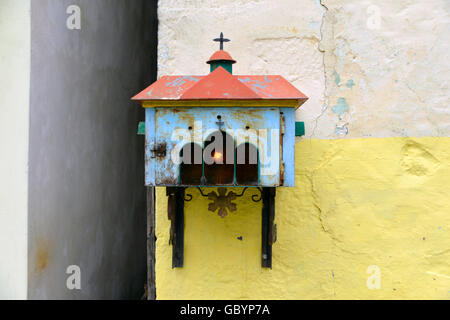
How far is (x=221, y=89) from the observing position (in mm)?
1505

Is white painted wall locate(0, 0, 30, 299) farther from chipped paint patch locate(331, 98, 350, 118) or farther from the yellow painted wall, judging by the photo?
Answer: chipped paint patch locate(331, 98, 350, 118)

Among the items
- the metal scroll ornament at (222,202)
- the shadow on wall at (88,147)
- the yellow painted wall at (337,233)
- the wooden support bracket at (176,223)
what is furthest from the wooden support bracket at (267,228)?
the shadow on wall at (88,147)

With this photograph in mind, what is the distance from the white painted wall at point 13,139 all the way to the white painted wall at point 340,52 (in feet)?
2.26

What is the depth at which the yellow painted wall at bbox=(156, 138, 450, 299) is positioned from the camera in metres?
1.88

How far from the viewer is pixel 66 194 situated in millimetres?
2029

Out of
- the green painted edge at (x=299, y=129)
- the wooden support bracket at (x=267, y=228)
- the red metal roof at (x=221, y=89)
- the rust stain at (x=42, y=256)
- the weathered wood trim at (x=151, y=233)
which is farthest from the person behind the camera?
the weathered wood trim at (x=151, y=233)

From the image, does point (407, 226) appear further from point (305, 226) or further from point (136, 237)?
point (136, 237)

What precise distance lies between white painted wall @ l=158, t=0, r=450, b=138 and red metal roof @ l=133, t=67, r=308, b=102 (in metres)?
0.37

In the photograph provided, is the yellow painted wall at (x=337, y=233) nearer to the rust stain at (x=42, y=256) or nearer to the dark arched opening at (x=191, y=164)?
the dark arched opening at (x=191, y=164)

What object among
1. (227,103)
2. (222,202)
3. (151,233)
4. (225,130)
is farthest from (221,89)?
(151,233)

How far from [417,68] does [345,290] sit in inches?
49.7

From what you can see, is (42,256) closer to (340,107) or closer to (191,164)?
(191,164)

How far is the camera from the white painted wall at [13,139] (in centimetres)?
167
